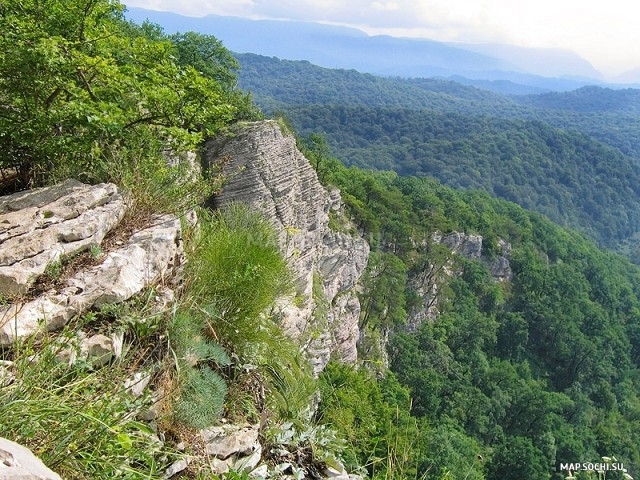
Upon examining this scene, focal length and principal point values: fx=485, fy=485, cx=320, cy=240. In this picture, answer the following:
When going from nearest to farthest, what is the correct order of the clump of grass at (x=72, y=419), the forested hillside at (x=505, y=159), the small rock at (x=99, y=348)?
the clump of grass at (x=72, y=419) → the small rock at (x=99, y=348) → the forested hillside at (x=505, y=159)

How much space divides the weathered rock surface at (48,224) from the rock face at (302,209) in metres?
4.71

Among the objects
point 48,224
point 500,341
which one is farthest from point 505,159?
point 48,224

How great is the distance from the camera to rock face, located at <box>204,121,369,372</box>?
1430cm

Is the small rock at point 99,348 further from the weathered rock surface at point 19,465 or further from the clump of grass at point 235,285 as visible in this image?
the weathered rock surface at point 19,465

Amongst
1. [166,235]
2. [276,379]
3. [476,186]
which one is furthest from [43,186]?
[476,186]

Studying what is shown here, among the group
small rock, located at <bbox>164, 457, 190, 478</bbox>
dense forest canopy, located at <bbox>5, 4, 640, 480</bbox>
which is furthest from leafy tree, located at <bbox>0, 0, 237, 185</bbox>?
small rock, located at <bbox>164, 457, 190, 478</bbox>

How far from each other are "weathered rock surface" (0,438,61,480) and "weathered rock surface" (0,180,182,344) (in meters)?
0.77

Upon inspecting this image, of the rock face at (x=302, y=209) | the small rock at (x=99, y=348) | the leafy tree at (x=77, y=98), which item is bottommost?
the rock face at (x=302, y=209)

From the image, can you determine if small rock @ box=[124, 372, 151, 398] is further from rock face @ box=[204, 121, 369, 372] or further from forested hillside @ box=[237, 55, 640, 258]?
forested hillside @ box=[237, 55, 640, 258]

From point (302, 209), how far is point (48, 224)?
16.0 metres

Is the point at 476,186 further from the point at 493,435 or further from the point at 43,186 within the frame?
the point at 43,186

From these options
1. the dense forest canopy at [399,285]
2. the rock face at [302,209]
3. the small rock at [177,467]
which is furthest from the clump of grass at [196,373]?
the rock face at [302,209]

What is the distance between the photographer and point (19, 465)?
5.46ft

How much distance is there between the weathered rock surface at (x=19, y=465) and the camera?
1.60m
